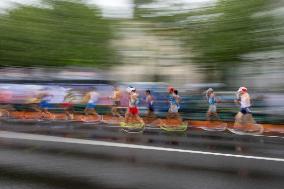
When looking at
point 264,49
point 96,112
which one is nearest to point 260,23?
point 264,49

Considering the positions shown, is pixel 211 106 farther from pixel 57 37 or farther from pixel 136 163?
pixel 57 37

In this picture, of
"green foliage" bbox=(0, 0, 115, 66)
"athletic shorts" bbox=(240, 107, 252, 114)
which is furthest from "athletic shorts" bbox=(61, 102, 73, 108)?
"athletic shorts" bbox=(240, 107, 252, 114)

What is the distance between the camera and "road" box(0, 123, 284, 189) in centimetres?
641

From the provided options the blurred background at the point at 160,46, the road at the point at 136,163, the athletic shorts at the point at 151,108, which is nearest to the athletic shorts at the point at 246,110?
the blurred background at the point at 160,46

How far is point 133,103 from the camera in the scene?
1452cm

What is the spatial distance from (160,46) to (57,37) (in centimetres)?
Result: 736

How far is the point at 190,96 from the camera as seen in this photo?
17234 mm

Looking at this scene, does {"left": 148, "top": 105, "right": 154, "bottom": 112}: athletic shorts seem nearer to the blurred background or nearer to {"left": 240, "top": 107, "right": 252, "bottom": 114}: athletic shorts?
the blurred background

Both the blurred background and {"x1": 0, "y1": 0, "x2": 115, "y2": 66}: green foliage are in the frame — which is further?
{"x1": 0, "y1": 0, "x2": 115, "y2": 66}: green foliage

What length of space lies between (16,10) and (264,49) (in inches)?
684

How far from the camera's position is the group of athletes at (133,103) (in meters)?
14.2

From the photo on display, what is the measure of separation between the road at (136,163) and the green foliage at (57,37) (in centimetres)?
1444

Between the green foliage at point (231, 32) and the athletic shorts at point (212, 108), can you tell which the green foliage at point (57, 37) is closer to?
the green foliage at point (231, 32)

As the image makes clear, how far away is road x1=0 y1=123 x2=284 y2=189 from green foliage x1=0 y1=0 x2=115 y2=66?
14443 millimetres
